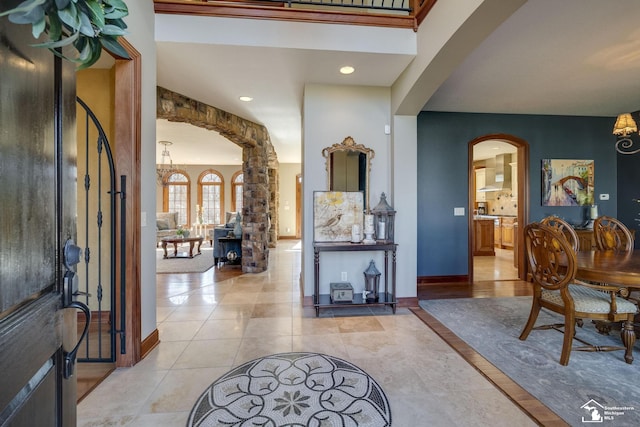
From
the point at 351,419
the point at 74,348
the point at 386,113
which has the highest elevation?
the point at 386,113

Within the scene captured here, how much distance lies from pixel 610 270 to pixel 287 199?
914 cm

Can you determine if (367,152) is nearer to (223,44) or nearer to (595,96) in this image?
(223,44)

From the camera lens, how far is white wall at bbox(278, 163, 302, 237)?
10523 mm

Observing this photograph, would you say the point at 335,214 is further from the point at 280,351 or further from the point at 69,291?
the point at 69,291

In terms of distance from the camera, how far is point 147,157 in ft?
8.18

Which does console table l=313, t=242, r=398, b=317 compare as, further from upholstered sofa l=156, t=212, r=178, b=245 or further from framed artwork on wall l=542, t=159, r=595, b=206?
upholstered sofa l=156, t=212, r=178, b=245

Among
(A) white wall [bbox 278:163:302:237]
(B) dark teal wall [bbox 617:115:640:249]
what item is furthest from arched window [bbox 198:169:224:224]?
(B) dark teal wall [bbox 617:115:640:249]

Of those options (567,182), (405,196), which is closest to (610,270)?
(405,196)

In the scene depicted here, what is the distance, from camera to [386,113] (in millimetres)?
3666

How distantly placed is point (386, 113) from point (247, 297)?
3005mm

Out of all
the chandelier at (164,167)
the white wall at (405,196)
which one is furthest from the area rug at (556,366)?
the chandelier at (164,167)

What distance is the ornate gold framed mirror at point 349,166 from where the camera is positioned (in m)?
3.59

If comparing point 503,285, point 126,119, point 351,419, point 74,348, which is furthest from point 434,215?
point 74,348
